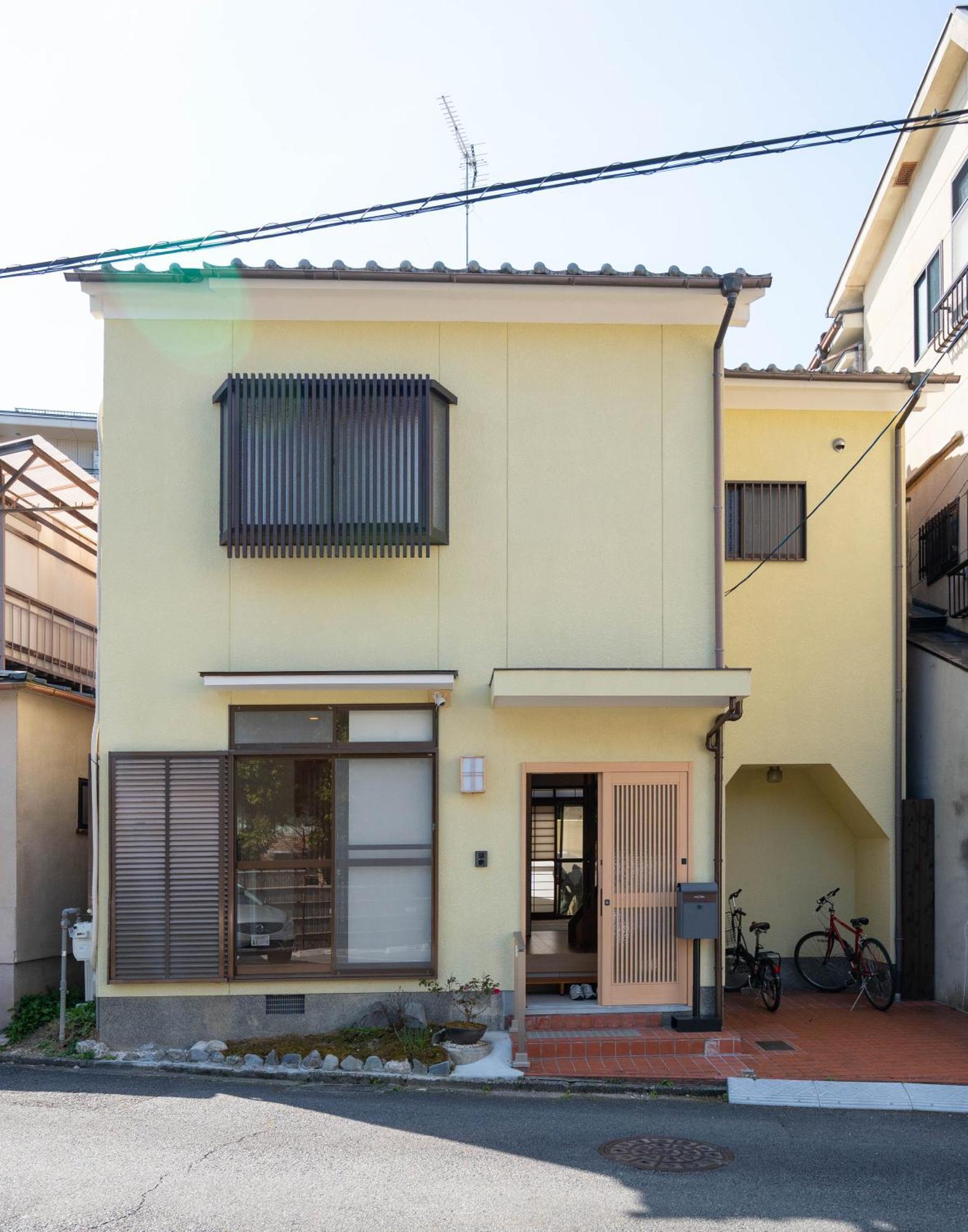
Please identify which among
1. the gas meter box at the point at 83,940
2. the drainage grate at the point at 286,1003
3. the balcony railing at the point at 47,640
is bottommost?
the drainage grate at the point at 286,1003

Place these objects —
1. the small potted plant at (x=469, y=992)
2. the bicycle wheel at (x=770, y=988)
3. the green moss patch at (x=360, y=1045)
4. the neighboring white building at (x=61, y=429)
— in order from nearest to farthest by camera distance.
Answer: the green moss patch at (x=360, y=1045) → the small potted plant at (x=469, y=992) → the bicycle wheel at (x=770, y=988) → the neighboring white building at (x=61, y=429)

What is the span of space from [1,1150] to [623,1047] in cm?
531

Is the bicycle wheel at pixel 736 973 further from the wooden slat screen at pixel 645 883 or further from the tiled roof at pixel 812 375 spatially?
the tiled roof at pixel 812 375

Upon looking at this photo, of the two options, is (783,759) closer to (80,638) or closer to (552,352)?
(552,352)

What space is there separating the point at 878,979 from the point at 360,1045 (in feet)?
18.8

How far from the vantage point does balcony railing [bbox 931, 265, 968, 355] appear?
1551 cm

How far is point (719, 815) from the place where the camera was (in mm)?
11344

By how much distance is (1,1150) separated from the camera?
7812 mm

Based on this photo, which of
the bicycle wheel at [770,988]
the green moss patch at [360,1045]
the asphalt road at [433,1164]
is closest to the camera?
the asphalt road at [433,1164]

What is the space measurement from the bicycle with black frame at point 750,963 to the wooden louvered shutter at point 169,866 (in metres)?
5.16

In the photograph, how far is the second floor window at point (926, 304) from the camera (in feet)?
56.9

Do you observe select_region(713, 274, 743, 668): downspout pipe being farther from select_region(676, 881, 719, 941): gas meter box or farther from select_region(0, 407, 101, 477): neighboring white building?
select_region(0, 407, 101, 477): neighboring white building

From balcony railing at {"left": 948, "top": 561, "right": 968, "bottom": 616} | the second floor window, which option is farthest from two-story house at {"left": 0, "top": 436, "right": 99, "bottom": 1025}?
the second floor window

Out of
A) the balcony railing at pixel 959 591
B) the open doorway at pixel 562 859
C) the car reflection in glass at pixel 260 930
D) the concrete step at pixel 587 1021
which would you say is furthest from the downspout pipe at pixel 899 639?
the car reflection in glass at pixel 260 930
